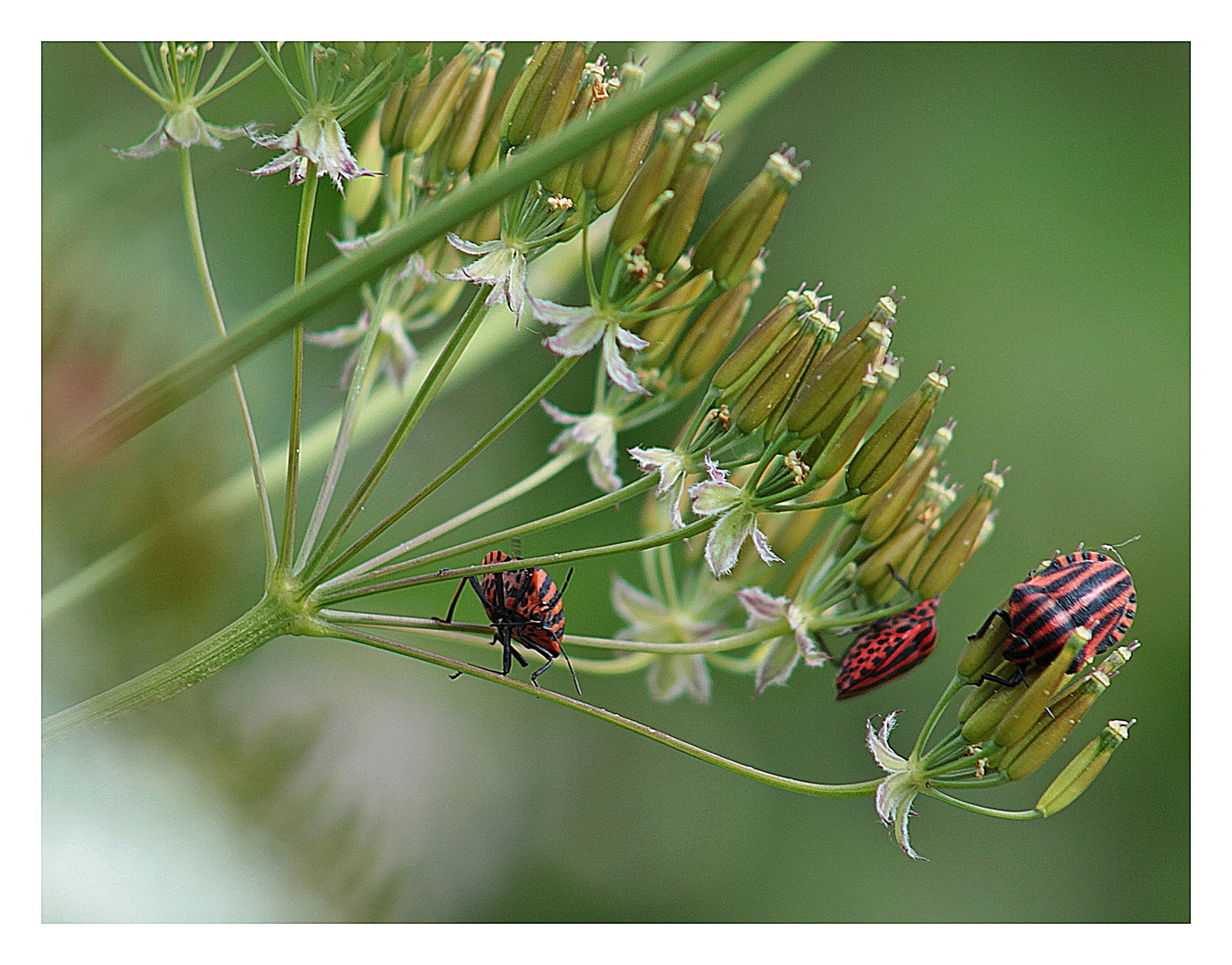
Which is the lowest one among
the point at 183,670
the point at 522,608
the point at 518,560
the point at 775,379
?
the point at 183,670

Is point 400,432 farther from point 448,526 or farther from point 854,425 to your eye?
point 854,425

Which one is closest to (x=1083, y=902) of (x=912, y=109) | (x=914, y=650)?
(x=914, y=650)

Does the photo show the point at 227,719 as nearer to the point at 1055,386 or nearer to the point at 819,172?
the point at 819,172

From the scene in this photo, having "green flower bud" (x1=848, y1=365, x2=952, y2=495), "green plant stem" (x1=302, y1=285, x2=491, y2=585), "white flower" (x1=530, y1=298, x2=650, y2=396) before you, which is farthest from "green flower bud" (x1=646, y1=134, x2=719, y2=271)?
"green flower bud" (x1=848, y1=365, x2=952, y2=495)

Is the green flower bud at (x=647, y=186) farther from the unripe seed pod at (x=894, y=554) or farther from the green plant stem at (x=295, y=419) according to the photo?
the unripe seed pod at (x=894, y=554)

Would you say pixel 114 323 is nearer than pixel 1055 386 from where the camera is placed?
Yes

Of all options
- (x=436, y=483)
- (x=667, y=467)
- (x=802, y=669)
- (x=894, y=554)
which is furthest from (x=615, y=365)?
(x=802, y=669)
